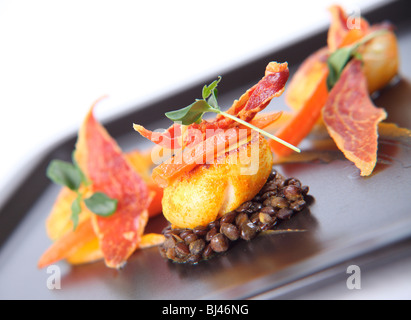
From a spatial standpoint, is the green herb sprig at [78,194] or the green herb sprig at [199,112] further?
the green herb sprig at [78,194]

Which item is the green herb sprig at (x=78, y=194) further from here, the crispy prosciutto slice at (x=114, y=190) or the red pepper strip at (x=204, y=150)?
the red pepper strip at (x=204, y=150)

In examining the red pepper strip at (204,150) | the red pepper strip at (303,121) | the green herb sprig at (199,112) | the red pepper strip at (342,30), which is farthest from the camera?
the red pepper strip at (342,30)

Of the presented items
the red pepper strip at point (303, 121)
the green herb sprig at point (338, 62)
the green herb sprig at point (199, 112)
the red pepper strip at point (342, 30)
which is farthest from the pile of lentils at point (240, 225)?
the red pepper strip at point (342, 30)

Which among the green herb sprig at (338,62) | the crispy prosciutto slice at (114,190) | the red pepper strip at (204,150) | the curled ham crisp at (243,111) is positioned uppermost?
the curled ham crisp at (243,111)

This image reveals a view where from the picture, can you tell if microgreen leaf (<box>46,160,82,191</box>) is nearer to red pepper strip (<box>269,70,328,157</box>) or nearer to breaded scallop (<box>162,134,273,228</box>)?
breaded scallop (<box>162,134,273,228</box>)

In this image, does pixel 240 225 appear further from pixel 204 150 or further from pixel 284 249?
pixel 204 150

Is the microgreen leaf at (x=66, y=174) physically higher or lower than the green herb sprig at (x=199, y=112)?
lower

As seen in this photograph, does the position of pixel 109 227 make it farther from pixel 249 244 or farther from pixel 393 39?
pixel 393 39
